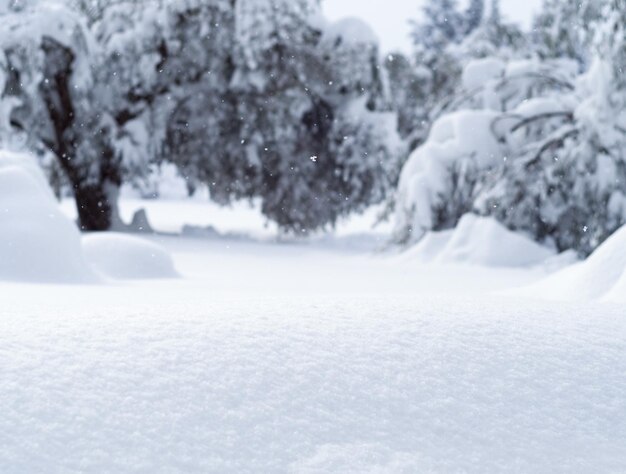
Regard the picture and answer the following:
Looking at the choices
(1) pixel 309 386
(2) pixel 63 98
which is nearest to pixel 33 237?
(1) pixel 309 386

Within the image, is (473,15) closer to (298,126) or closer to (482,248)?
(298,126)

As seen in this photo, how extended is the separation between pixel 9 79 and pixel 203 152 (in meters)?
2.84

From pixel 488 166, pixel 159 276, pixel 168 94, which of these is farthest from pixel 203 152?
pixel 159 276

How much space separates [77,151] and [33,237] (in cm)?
758

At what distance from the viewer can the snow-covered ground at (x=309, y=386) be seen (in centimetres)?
181

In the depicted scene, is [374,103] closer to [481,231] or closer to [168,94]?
[168,94]

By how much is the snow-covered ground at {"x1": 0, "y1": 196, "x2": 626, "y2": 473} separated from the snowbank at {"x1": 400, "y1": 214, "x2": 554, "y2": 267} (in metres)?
5.71

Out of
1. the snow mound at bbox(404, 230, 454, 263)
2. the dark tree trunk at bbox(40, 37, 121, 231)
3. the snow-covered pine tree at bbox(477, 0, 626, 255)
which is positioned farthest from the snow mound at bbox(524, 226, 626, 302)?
the dark tree trunk at bbox(40, 37, 121, 231)

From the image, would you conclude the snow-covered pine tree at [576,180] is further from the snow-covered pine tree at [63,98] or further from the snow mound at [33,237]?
the snow-covered pine tree at [63,98]

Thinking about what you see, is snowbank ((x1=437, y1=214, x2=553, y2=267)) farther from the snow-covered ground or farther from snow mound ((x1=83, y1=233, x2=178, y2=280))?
the snow-covered ground

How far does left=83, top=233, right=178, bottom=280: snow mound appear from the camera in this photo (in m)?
5.75

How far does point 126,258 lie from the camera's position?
5.89 meters

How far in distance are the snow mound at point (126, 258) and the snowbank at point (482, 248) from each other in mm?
3252

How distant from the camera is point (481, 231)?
344 inches
